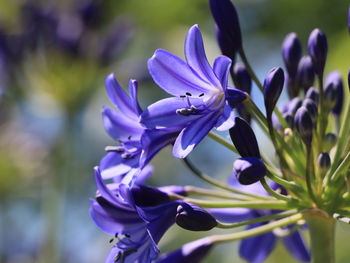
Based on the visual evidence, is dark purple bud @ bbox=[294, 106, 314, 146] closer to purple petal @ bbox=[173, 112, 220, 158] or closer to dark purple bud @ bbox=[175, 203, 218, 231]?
purple petal @ bbox=[173, 112, 220, 158]

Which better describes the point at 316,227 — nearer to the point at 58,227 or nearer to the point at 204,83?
the point at 204,83

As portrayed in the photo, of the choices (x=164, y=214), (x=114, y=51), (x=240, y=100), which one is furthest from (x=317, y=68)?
(x=114, y=51)

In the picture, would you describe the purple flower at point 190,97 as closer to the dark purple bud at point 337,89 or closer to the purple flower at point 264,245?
the dark purple bud at point 337,89

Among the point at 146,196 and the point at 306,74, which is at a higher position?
the point at 306,74

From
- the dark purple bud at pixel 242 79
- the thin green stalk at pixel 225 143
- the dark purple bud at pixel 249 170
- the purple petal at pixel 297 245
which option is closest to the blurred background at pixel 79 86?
the purple petal at pixel 297 245

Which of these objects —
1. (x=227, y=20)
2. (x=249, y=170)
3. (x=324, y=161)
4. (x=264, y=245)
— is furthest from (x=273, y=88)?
(x=264, y=245)

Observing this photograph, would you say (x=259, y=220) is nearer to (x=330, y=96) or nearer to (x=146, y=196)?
(x=146, y=196)

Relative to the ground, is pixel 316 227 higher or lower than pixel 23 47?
lower
